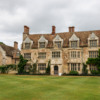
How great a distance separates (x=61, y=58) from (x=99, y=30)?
10.1 metres

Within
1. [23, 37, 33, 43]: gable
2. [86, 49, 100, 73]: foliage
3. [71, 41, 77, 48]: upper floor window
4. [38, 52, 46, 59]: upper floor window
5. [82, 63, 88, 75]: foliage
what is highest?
[23, 37, 33, 43]: gable

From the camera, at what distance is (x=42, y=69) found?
31656mm

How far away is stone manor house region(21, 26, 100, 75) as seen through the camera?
29281 millimetres

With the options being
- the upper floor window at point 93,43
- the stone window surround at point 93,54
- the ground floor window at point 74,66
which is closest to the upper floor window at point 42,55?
the ground floor window at point 74,66

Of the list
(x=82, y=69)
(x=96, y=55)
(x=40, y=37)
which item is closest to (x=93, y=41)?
(x=96, y=55)

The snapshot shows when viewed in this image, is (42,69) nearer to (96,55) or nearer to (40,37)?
(40,37)

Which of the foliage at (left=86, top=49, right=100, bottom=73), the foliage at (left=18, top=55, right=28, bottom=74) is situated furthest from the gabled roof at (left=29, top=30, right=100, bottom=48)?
the foliage at (left=18, top=55, right=28, bottom=74)

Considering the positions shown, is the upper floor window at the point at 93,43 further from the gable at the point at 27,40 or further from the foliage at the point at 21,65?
the foliage at the point at 21,65

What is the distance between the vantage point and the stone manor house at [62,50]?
29.3m

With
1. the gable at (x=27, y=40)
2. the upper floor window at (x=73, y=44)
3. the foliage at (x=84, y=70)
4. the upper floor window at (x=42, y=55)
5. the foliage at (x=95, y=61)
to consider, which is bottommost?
the foliage at (x=84, y=70)

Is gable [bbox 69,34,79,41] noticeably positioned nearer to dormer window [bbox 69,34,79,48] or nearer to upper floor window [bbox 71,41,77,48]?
dormer window [bbox 69,34,79,48]

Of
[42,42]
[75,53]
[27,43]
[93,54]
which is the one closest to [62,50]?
[75,53]

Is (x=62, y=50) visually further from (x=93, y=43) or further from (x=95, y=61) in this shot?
(x=95, y=61)

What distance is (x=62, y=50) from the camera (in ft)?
100
